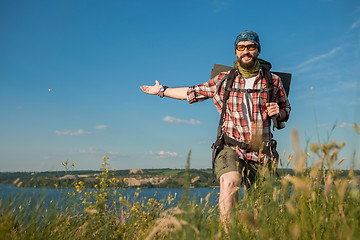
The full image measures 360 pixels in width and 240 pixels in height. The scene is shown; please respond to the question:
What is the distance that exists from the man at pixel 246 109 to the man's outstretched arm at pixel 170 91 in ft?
1.09

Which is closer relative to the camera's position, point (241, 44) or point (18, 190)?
point (18, 190)

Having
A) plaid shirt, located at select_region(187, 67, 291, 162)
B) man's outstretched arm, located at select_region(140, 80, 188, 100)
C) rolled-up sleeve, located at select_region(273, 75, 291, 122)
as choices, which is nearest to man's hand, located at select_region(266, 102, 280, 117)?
plaid shirt, located at select_region(187, 67, 291, 162)

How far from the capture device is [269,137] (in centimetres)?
452

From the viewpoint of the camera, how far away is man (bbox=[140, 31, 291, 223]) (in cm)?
423

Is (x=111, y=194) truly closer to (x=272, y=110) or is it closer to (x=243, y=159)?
(x=243, y=159)

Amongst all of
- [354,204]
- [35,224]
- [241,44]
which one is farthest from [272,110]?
[35,224]

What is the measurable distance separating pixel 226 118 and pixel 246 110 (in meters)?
0.31

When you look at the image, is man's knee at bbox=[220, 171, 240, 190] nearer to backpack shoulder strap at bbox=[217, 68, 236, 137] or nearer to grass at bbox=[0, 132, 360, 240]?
grass at bbox=[0, 132, 360, 240]

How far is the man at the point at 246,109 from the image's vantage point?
13.9ft

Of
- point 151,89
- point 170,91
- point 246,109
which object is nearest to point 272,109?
point 246,109

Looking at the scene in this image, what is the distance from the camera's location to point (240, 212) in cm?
277

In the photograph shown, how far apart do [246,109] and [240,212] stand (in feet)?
6.59

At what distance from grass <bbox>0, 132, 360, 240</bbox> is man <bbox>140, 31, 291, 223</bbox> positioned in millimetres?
780

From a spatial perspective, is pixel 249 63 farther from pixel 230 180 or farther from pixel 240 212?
pixel 240 212
